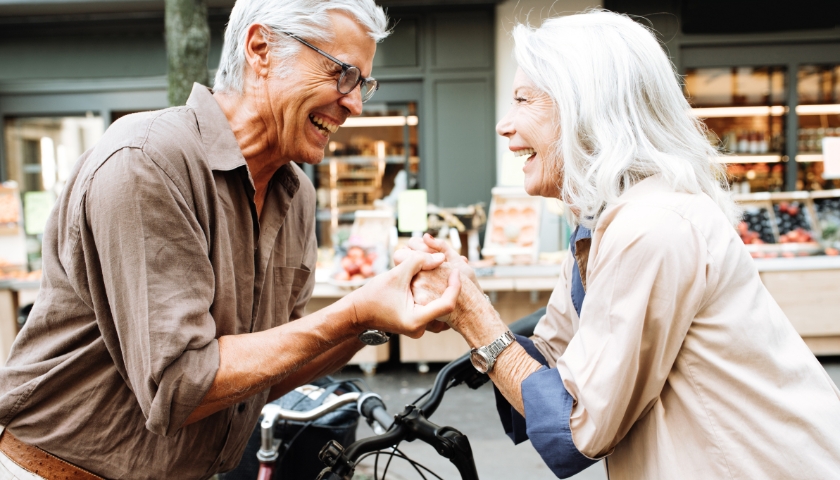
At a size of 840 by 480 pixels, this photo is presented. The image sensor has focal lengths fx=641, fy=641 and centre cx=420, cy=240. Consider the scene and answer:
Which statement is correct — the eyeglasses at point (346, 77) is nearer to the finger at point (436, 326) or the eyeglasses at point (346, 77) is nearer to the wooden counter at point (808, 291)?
the finger at point (436, 326)

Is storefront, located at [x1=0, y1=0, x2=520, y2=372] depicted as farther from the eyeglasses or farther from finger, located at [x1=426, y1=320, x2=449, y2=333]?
the eyeglasses

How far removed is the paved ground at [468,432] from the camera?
4.02 m

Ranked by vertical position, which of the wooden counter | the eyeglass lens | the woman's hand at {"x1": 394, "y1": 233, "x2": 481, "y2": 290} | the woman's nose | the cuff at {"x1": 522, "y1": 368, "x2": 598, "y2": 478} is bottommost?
the wooden counter

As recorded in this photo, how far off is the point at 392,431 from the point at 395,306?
0.46 meters

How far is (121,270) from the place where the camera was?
4.17 feet

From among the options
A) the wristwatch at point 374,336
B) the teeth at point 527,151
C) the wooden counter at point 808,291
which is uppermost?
the teeth at point 527,151

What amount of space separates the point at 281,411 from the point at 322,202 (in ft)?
22.0

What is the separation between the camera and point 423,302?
167cm

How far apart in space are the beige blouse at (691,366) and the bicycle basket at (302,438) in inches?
42.4

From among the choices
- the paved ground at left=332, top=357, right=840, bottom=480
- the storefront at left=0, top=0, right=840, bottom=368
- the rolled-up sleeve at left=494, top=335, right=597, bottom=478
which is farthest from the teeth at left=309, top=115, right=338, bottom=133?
the storefront at left=0, top=0, right=840, bottom=368

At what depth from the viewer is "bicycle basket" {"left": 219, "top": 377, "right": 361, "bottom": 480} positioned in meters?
2.19

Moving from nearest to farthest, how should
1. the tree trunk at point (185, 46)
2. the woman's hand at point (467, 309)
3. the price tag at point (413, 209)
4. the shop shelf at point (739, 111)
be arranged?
the woman's hand at point (467, 309) < the tree trunk at point (185, 46) < the price tag at point (413, 209) < the shop shelf at point (739, 111)

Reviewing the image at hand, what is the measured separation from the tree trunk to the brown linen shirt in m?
1.95

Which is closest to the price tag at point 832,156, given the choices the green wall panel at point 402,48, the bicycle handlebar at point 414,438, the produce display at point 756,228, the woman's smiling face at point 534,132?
the produce display at point 756,228
